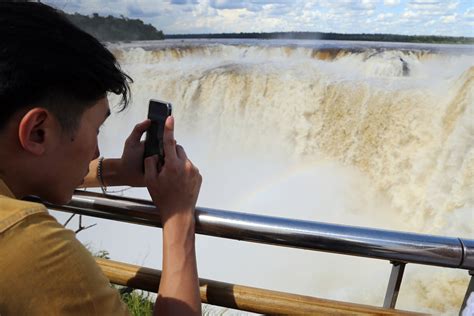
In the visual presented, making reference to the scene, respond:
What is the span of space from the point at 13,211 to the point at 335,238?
495mm

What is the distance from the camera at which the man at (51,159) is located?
553 millimetres

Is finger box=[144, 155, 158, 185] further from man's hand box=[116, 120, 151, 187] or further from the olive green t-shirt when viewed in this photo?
the olive green t-shirt

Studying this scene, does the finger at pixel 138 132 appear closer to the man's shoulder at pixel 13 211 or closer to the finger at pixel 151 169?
the finger at pixel 151 169

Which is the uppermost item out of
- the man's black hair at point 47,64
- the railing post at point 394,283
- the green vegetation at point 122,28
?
the man's black hair at point 47,64

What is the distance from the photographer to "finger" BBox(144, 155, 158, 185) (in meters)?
0.86

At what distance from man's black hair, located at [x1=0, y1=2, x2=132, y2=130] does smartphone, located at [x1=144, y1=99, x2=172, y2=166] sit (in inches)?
7.9

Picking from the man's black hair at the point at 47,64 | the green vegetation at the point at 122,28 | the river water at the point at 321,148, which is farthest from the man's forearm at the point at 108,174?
the green vegetation at the point at 122,28

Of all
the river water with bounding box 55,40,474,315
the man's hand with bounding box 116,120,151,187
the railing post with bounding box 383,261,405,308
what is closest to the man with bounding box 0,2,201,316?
the man's hand with bounding box 116,120,151,187

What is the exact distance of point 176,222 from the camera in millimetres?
821

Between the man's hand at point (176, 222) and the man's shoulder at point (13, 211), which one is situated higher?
the man's shoulder at point (13, 211)

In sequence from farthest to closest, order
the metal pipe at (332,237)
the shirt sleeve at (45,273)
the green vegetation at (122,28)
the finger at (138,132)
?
the green vegetation at (122,28), the finger at (138,132), the metal pipe at (332,237), the shirt sleeve at (45,273)

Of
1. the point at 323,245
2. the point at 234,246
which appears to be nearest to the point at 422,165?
the point at 234,246

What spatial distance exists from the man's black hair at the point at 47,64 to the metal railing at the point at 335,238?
0.29 metres

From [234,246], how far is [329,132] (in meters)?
2.74
